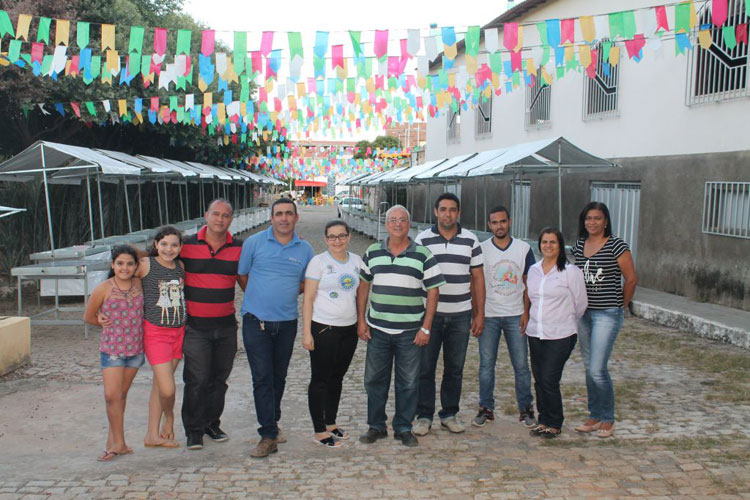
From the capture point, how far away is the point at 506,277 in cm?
494

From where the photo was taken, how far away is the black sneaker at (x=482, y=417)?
199 inches

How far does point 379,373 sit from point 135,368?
161cm

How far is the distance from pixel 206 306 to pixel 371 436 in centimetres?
143

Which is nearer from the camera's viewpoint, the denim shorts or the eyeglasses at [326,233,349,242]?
the denim shorts

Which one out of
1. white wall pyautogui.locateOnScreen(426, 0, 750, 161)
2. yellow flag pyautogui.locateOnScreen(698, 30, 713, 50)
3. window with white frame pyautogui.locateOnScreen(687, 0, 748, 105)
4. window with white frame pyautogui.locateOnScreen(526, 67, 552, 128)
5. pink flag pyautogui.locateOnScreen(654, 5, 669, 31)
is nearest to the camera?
pink flag pyautogui.locateOnScreen(654, 5, 669, 31)

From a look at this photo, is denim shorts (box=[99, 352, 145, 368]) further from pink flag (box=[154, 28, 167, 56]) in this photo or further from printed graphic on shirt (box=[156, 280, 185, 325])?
pink flag (box=[154, 28, 167, 56])

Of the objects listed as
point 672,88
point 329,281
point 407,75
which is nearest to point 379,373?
point 329,281

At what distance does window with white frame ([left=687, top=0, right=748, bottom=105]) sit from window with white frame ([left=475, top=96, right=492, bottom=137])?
8.99 metres

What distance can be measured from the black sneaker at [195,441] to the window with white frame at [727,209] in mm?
8041

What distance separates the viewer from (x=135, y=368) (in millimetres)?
4500

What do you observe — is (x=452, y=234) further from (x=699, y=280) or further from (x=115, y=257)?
(x=699, y=280)

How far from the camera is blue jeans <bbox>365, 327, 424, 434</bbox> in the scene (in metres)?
4.58

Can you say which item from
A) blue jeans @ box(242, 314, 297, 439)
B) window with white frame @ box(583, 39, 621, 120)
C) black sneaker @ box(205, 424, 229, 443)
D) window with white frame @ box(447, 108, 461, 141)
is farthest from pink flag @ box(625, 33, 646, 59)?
window with white frame @ box(447, 108, 461, 141)

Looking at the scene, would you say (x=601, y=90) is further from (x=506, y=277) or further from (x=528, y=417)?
(x=528, y=417)
